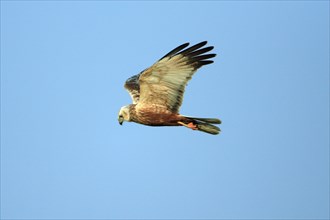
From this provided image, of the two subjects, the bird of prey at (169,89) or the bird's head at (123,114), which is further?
the bird's head at (123,114)

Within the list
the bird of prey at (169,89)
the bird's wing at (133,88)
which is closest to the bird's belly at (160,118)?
the bird of prey at (169,89)

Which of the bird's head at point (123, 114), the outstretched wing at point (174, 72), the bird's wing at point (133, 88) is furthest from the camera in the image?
the bird's wing at point (133, 88)

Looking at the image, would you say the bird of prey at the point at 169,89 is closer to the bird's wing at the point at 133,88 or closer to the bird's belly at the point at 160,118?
the bird's belly at the point at 160,118

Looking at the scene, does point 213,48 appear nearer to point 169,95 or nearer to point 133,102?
point 169,95

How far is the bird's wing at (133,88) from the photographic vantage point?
1580 centimetres

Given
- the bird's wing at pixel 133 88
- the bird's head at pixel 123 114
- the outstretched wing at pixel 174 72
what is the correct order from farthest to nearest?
1. the bird's wing at pixel 133 88
2. the bird's head at pixel 123 114
3. the outstretched wing at pixel 174 72

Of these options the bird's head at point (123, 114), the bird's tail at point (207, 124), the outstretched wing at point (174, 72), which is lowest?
the bird's tail at point (207, 124)

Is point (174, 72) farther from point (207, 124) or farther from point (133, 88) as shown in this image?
point (133, 88)

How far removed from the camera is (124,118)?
15.4 m

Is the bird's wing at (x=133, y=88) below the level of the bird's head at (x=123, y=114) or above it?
above

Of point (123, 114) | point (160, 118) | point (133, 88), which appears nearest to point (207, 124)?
point (160, 118)

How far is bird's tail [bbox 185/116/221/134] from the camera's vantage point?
14406 mm

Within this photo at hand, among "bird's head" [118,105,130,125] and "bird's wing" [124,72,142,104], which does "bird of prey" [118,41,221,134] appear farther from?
"bird's wing" [124,72,142,104]

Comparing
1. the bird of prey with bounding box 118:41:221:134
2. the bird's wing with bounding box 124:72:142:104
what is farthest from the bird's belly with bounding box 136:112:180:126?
the bird's wing with bounding box 124:72:142:104
